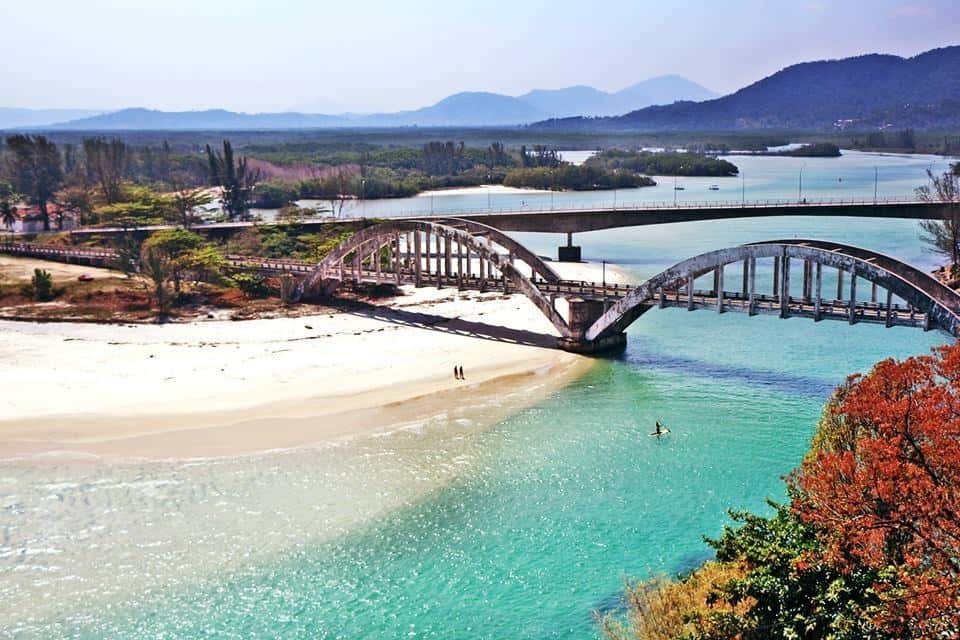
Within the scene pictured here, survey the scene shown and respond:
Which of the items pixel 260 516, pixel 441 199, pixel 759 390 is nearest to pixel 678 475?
pixel 759 390

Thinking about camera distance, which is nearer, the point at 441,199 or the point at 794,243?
the point at 794,243

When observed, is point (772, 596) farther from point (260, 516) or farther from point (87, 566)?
point (87, 566)

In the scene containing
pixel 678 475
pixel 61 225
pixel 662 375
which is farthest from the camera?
pixel 61 225

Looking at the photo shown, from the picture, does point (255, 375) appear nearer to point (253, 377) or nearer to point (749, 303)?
point (253, 377)

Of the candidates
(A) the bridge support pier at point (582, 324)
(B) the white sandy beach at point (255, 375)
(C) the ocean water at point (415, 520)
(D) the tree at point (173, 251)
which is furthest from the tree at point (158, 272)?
(C) the ocean water at point (415, 520)

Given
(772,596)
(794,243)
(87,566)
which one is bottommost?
(87,566)

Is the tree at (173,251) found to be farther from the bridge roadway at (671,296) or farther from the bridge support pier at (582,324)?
the bridge support pier at (582,324)
